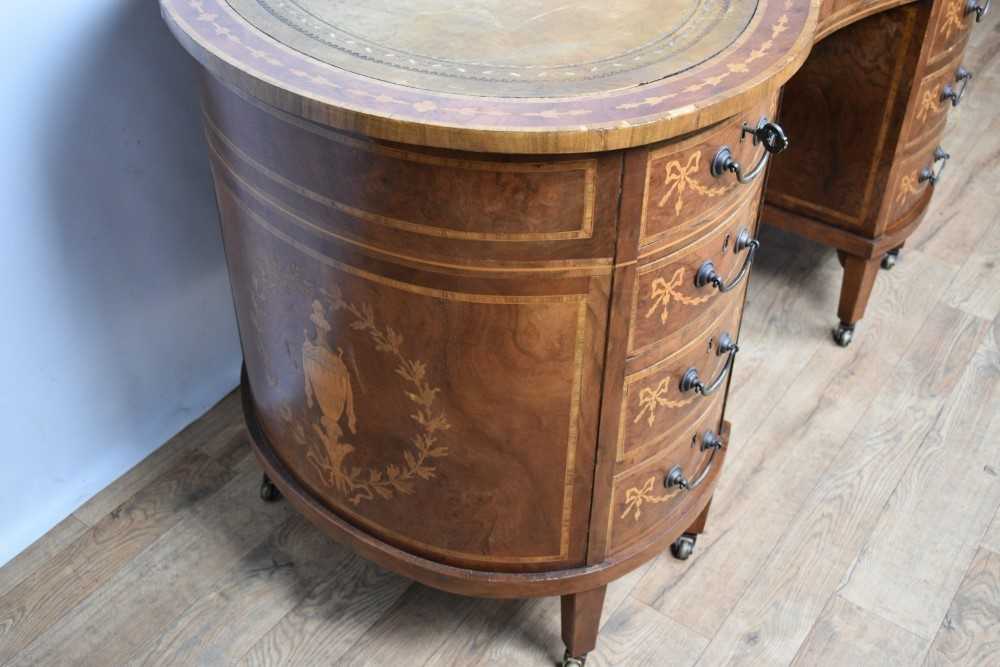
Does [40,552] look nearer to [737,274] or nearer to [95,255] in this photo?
[95,255]

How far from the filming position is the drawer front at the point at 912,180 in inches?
77.0

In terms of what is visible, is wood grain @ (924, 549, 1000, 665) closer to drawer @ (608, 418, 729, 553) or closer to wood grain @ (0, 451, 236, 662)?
drawer @ (608, 418, 729, 553)

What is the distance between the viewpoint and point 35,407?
1647mm

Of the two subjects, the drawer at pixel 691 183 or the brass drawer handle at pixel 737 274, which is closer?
the drawer at pixel 691 183

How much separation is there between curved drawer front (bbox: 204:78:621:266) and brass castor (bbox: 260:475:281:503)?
0.71 m

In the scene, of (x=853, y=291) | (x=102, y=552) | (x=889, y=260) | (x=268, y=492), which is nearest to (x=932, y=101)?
(x=853, y=291)

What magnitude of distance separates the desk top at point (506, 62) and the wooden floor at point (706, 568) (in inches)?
33.4

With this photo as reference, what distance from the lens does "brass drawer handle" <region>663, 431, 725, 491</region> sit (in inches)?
56.8

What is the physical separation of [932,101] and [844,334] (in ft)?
1.57

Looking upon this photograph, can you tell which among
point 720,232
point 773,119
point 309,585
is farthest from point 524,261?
point 309,585


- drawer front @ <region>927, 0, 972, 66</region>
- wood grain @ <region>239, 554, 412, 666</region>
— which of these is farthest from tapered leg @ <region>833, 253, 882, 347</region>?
wood grain @ <region>239, 554, 412, 666</region>

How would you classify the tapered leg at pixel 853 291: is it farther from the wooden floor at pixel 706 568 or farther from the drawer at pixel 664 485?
the drawer at pixel 664 485

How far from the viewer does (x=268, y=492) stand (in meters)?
1.76

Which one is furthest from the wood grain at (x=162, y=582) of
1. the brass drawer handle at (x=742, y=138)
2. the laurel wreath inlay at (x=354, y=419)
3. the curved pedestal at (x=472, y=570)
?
the brass drawer handle at (x=742, y=138)
